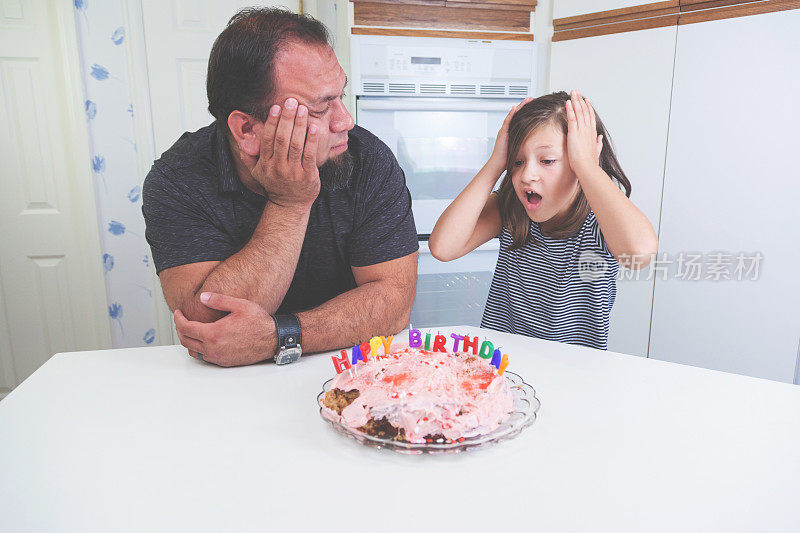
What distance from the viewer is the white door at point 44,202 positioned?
226 cm

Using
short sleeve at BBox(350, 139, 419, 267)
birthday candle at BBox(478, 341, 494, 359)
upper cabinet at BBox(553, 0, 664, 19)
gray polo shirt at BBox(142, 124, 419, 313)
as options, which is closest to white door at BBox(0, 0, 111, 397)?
gray polo shirt at BBox(142, 124, 419, 313)

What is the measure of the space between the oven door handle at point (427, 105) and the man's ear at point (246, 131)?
1.12 m

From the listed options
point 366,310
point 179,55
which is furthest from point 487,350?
point 179,55

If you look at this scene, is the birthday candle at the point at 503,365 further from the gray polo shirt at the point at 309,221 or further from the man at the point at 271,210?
the gray polo shirt at the point at 309,221

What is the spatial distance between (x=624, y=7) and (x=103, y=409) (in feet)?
6.95

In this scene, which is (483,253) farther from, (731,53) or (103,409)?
(103,409)

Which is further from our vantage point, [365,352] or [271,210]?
[271,210]

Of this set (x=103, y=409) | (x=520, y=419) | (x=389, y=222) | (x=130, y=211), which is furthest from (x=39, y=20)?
(x=520, y=419)

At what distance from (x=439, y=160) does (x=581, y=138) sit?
45.7 inches

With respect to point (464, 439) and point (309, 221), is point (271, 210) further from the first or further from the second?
point (464, 439)

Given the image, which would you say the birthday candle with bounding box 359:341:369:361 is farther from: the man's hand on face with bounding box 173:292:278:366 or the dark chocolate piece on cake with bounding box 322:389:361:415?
the man's hand on face with bounding box 173:292:278:366

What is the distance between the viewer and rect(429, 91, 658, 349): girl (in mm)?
1130

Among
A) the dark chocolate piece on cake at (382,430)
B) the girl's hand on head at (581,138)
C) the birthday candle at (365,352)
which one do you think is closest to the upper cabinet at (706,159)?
the girl's hand on head at (581,138)

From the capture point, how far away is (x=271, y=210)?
1108 mm
